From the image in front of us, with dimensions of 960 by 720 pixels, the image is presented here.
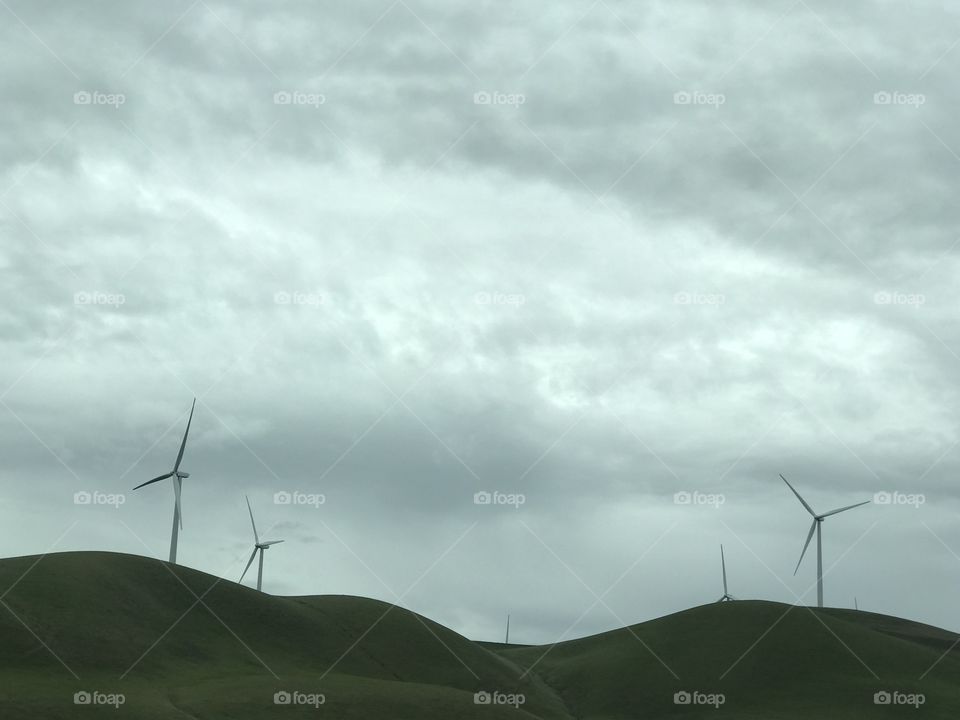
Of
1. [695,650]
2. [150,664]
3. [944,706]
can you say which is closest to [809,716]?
[944,706]

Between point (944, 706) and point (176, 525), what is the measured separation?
87586 millimetres

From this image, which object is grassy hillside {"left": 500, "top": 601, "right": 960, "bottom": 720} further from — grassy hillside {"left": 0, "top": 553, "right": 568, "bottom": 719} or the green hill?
grassy hillside {"left": 0, "top": 553, "right": 568, "bottom": 719}

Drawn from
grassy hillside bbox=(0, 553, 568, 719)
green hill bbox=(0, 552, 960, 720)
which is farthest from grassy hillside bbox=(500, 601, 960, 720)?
grassy hillside bbox=(0, 553, 568, 719)

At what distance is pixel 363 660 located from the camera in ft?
337

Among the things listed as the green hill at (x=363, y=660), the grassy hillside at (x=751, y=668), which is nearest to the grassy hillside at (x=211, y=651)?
the green hill at (x=363, y=660)

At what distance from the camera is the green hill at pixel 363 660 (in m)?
75.2

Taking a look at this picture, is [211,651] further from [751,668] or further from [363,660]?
[751,668]

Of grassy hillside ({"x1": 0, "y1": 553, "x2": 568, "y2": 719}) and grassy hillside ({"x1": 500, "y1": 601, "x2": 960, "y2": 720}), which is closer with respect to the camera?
grassy hillside ({"x1": 0, "y1": 553, "x2": 568, "y2": 719})

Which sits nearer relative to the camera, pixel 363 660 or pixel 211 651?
pixel 211 651

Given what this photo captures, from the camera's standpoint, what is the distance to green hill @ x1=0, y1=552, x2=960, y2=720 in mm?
75188

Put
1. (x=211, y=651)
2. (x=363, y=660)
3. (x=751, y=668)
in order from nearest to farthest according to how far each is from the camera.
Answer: (x=211, y=651) < (x=363, y=660) < (x=751, y=668)

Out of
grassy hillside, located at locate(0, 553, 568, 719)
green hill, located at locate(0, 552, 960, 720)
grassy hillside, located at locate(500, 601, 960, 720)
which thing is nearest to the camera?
grassy hillside, located at locate(0, 553, 568, 719)

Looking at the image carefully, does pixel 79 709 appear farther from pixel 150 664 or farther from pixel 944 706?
pixel 944 706

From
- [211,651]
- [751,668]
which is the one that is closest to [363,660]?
[211,651]
